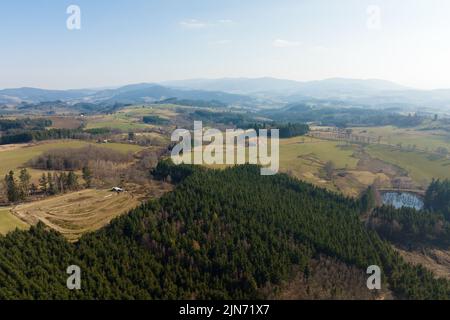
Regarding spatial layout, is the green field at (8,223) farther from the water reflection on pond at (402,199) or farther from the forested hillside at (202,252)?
the water reflection on pond at (402,199)

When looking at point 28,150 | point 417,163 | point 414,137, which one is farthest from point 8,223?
point 414,137

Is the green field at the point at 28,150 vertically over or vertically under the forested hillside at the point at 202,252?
over

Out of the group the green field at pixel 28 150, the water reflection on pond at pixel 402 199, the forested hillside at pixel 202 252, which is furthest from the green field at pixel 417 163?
the green field at pixel 28 150

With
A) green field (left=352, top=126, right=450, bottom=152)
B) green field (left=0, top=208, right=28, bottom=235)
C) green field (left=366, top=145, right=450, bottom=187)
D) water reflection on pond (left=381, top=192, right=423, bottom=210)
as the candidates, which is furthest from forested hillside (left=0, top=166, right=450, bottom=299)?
green field (left=352, top=126, right=450, bottom=152)

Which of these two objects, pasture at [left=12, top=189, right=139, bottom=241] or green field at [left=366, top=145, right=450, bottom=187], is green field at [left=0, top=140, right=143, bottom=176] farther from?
green field at [left=366, top=145, right=450, bottom=187]
